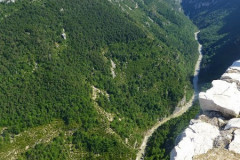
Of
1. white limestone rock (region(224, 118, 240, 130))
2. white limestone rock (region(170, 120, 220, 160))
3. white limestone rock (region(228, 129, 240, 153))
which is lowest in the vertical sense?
white limestone rock (region(170, 120, 220, 160))

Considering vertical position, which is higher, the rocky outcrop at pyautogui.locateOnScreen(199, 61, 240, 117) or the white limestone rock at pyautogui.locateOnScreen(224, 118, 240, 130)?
the rocky outcrop at pyautogui.locateOnScreen(199, 61, 240, 117)

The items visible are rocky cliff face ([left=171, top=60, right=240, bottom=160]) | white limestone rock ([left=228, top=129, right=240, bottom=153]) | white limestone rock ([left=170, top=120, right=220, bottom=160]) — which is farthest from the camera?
white limestone rock ([left=170, top=120, right=220, bottom=160])

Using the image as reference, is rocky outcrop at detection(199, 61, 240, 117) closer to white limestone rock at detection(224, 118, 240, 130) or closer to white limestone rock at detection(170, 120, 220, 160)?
white limestone rock at detection(224, 118, 240, 130)

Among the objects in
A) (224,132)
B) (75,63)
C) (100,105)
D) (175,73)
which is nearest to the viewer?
(224,132)

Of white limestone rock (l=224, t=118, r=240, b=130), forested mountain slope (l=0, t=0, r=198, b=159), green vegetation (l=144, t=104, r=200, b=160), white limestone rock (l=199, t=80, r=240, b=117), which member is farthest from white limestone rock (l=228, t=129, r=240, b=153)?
forested mountain slope (l=0, t=0, r=198, b=159)

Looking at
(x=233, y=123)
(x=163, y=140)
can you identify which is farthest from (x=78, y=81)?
(x=233, y=123)

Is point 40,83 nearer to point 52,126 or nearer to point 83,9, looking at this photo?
point 52,126

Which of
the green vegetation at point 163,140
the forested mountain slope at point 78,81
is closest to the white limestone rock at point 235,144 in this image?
the green vegetation at point 163,140

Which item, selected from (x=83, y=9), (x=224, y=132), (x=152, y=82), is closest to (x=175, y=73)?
(x=152, y=82)
